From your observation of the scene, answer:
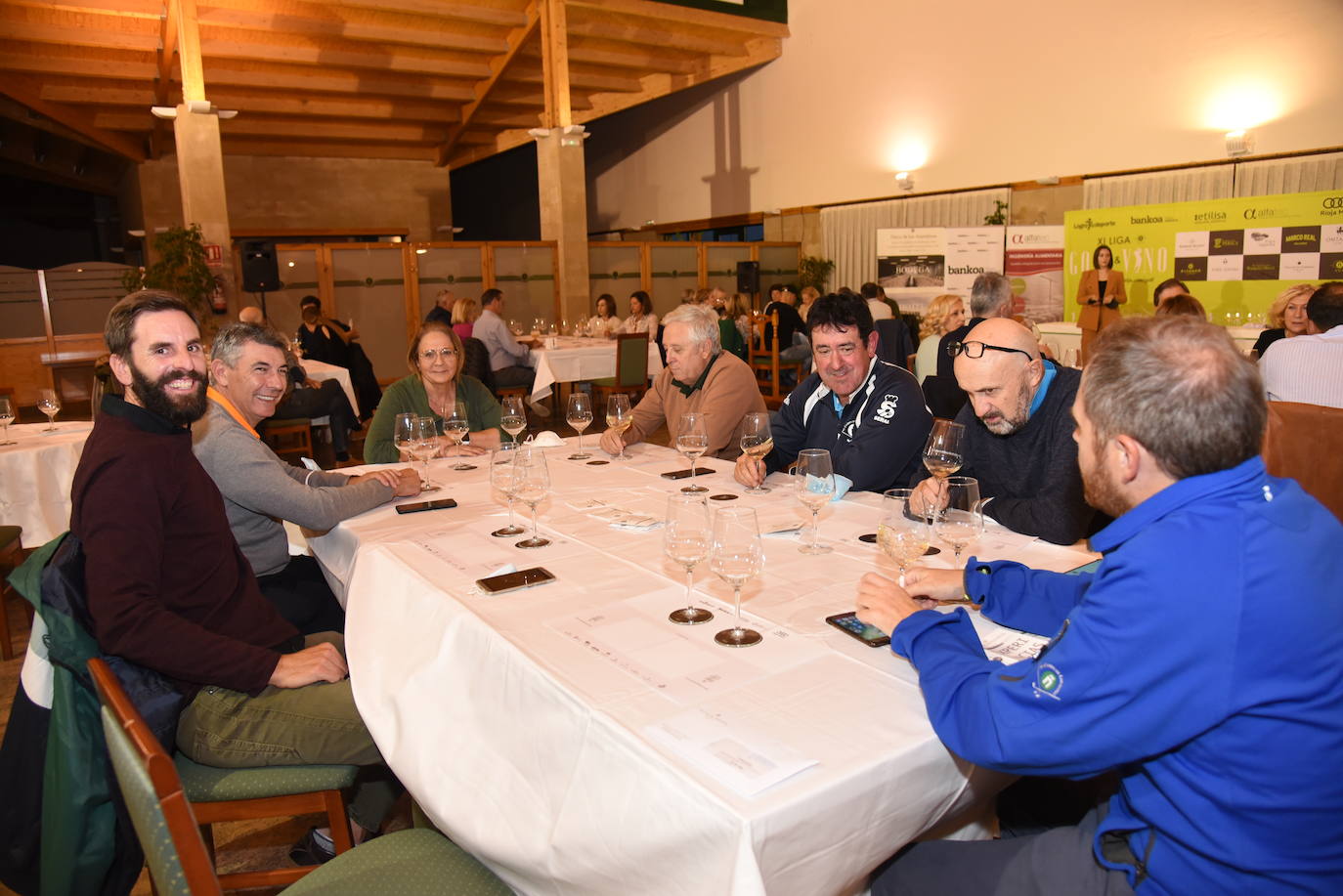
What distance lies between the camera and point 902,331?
302 inches

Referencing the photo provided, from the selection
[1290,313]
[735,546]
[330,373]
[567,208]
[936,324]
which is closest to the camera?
[735,546]

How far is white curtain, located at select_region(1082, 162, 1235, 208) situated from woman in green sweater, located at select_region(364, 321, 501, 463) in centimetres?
930

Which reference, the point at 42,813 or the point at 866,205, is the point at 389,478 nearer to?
the point at 42,813

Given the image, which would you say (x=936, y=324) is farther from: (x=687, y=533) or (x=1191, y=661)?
(x=1191, y=661)

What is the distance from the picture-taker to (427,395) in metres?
3.80

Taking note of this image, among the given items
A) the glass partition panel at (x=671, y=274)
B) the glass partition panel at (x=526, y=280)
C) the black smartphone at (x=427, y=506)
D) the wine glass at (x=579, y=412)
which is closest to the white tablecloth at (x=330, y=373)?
the wine glass at (x=579, y=412)

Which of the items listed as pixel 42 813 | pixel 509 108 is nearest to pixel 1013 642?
pixel 42 813

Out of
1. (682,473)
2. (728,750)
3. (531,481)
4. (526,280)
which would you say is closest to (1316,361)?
(682,473)

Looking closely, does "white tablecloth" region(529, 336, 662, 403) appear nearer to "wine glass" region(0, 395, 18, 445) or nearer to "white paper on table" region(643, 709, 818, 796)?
"wine glass" region(0, 395, 18, 445)

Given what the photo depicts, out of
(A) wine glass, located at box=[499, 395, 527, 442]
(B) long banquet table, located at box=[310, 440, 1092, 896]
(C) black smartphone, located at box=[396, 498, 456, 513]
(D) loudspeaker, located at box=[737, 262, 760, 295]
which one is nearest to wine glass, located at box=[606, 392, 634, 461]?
(A) wine glass, located at box=[499, 395, 527, 442]

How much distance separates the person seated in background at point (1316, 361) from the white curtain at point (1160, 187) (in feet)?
21.8

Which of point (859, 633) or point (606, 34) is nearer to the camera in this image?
point (859, 633)

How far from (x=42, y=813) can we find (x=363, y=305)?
1121 cm

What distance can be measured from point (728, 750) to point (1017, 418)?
5.15 ft
